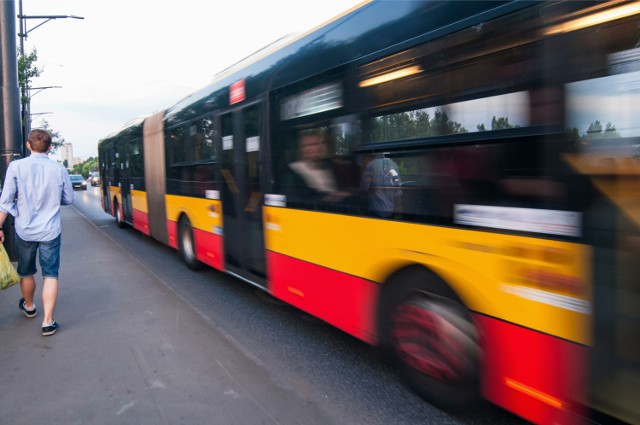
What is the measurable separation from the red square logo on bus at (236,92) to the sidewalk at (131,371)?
2.57 m

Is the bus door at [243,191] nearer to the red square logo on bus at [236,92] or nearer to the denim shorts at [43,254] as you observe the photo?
the red square logo on bus at [236,92]

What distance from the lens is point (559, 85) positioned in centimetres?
223

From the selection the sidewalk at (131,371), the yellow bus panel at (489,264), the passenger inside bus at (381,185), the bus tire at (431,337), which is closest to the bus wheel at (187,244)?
the sidewalk at (131,371)

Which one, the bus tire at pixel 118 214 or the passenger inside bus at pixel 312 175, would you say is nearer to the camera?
the passenger inside bus at pixel 312 175

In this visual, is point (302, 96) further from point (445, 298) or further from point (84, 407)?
point (84, 407)

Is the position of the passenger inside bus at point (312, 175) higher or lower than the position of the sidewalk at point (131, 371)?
higher

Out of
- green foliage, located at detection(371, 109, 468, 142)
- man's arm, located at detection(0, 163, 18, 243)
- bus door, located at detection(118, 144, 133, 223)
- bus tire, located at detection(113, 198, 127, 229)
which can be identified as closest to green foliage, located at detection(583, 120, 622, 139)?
green foliage, located at detection(371, 109, 468, 142)

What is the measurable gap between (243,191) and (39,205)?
2112mm

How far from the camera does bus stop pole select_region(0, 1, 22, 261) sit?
835 cm

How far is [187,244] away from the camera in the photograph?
7.80 m

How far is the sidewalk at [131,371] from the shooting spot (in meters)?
3.14

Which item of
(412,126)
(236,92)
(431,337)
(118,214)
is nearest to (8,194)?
(236,92)

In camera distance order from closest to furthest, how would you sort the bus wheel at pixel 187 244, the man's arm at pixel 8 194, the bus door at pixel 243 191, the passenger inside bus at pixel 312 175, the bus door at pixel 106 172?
the passenger inside bus at pixel 312 175 → the man's arm at pixel 8 194 → the bus door at pixel 243 191 → the bus wheel at pixel 187 244 → the bus door at pixel 106 172

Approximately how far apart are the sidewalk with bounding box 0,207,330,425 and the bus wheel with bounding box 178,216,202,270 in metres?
1.48
